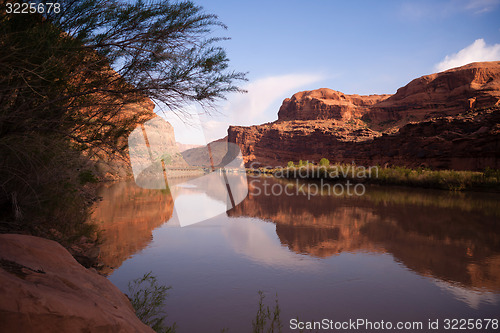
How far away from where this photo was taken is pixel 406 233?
7.68 metres

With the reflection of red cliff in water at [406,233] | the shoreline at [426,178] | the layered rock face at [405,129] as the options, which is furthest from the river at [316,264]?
the layered rock face at [405,129]

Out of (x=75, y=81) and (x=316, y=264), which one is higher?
(x=75, y=81)

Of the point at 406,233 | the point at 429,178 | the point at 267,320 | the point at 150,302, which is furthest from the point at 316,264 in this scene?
the point at 429,178

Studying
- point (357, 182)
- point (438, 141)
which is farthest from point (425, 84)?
point (357, 182)

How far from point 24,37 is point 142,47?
1.77m

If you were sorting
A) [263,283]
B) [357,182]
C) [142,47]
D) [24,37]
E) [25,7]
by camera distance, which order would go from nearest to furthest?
[24,37]
[25,7]
[263,283]
[142,47]
[357,182]

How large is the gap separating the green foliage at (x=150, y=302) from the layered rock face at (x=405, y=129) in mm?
28244

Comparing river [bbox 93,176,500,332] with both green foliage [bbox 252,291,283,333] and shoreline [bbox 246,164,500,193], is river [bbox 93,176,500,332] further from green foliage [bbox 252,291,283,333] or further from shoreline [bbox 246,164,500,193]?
shoreline [bbox 246,164,500,193]

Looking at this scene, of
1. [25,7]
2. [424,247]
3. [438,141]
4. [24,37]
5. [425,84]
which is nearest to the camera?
[24,37]

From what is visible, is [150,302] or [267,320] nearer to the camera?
[267,320]

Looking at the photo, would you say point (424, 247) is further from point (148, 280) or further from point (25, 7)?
point (25, 7)

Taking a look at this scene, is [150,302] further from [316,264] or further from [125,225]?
[125,225]

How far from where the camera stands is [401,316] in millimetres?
3602

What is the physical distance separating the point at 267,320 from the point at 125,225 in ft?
20.1
